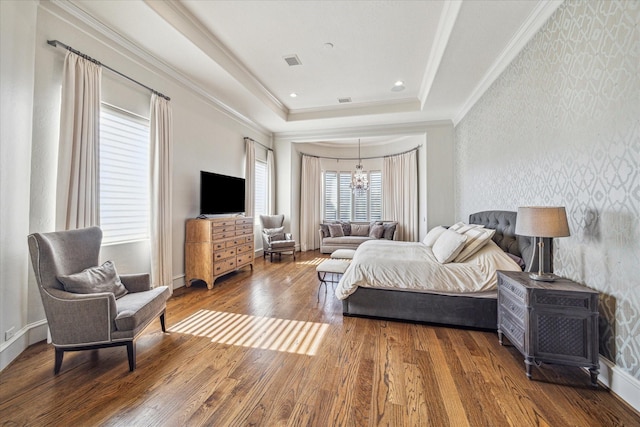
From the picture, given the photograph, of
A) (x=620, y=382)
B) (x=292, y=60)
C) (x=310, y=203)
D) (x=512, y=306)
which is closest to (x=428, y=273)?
(x=512, y=306)

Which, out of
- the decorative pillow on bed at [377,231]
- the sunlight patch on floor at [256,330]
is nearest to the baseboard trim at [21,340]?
the sunlight patch on floor at [256,330]

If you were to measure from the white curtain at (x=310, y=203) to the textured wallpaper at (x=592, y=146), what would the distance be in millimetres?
5199

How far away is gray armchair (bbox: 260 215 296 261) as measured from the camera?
5910 mm

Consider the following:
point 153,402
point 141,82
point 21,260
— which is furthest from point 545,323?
point 141,82

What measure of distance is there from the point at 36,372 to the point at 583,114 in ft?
14.6

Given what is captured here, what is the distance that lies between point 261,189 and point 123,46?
3789 millimetres

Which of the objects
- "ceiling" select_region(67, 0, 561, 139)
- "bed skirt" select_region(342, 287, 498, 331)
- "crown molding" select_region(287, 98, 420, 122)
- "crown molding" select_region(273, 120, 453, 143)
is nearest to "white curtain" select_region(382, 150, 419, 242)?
"crown molding" select_region(273, 120, 453, 143)

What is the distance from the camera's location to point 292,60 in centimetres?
378

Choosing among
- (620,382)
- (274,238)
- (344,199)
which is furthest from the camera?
(344,199)

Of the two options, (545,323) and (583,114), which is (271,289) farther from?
(583,114)

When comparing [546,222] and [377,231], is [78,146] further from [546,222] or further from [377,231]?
[377,231]

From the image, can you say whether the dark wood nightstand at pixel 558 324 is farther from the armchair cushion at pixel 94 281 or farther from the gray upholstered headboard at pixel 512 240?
the armchair cushion at pixel 94 281

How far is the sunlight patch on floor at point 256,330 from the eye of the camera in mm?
2309

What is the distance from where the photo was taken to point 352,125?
19.9ft
